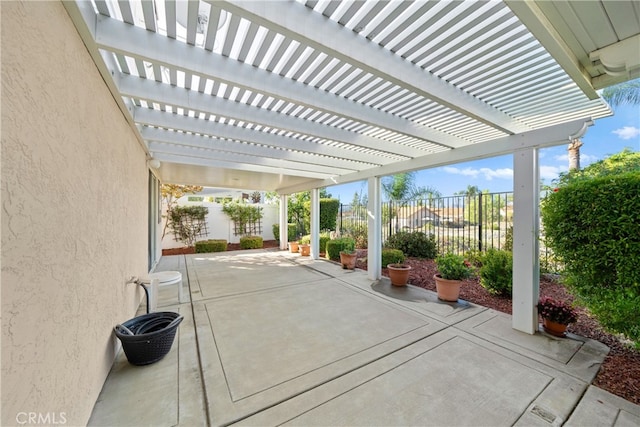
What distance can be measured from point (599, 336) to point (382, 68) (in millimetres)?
4413

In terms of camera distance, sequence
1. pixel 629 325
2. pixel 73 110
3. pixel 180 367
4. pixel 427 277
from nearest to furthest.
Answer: pixel 73 110 < pixel 629 325 < pixel 180 367 < pixel 427 277

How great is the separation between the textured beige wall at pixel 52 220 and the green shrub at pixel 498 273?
19.4ft

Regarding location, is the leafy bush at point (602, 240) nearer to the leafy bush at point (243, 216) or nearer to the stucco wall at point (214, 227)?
the leafy bush at point (243, 216)

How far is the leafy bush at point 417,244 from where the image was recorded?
781cm

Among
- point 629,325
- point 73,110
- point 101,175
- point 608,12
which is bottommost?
point 629,325

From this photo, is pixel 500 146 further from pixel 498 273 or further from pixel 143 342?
pixel 143 342

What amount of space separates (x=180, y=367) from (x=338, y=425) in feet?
5.86

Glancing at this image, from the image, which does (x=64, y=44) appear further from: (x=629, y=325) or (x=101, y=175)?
(x=629, y=325)

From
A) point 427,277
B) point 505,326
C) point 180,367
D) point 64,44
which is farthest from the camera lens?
point 427,277

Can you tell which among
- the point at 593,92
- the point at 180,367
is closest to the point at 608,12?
the point at 593,92

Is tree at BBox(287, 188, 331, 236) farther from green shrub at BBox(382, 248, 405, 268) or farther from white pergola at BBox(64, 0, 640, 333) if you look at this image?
white pergola at BBox(64, 0, 640, 333)

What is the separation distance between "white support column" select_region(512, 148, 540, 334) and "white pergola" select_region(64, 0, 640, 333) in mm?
17

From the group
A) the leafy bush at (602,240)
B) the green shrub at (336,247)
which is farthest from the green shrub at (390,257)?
the leafy bush at (602,240)

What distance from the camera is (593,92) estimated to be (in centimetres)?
234
